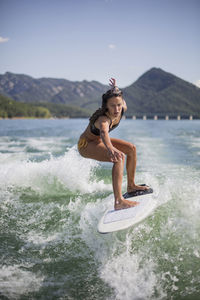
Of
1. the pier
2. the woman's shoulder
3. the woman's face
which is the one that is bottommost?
the pier

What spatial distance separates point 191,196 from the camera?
5.59m

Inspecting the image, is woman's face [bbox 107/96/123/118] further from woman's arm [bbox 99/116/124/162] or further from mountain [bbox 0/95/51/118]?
mountain [bbox 0/95/51/118]

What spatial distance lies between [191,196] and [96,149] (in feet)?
8.63

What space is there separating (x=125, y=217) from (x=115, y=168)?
70 cm

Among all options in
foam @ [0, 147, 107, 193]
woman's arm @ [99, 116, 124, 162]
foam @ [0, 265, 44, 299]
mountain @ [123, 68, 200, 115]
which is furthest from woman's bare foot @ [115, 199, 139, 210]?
mountain @ [123, 68, 200, 115]

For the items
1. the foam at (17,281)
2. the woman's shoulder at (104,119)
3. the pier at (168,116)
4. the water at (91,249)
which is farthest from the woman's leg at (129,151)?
the pier at (168,116)

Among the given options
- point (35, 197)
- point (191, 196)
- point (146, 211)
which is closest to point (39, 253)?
point (146, 211)

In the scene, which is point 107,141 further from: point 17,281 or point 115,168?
point 17,281

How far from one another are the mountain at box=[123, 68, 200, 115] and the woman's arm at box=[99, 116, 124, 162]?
13458 cm

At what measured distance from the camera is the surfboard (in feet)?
11.5

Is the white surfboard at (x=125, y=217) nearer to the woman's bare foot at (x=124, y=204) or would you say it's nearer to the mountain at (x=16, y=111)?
the woman's bare foot at (x=124, y=204)

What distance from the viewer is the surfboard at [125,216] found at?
3520mm

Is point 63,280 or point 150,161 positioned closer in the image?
point 63,280

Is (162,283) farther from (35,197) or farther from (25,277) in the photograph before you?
(35,197)
